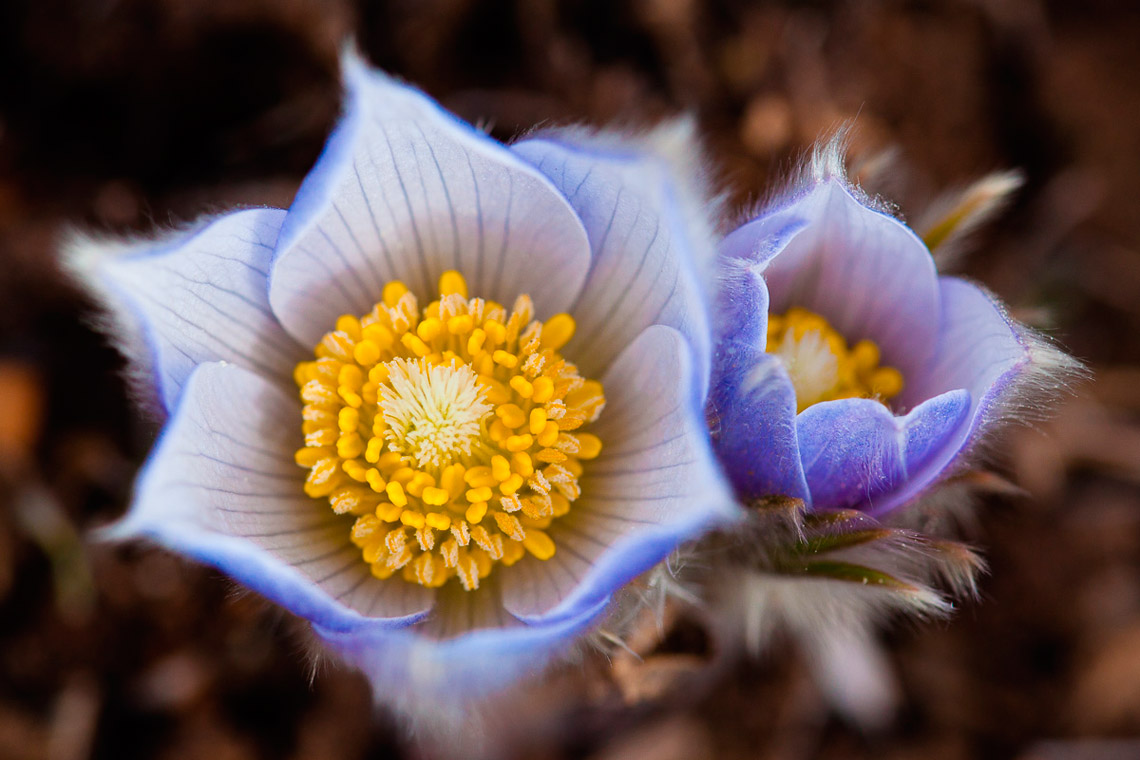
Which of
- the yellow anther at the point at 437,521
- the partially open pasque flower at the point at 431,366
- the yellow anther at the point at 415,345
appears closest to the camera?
the partially open pasque flower at the point at 431,366

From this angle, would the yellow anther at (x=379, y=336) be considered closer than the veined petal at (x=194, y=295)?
No

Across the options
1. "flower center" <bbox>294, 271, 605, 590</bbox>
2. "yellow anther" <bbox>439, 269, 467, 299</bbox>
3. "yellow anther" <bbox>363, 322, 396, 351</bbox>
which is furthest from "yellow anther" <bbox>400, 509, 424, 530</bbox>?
"yellow anther" <bbox>439, 269, 467, 299</bbox>

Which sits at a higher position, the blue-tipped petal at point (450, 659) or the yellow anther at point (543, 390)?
the yellow anther at point (543, 390)

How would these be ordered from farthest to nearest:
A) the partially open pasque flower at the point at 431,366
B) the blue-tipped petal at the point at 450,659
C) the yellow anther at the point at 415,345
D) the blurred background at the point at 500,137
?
1. the blurred background at the point at 500,137
2. the yellow anther at the point at 415,345
3. the partially open pasque flower at the point at 431,366
4. the blue-tipped petal at the point at 450,659

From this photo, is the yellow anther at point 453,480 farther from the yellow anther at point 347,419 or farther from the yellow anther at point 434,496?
the yellow anther at point 347,419

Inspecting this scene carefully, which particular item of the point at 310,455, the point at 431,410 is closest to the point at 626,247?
the point at 431,410

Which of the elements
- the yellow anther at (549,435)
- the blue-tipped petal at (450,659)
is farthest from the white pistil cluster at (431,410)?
the blue-tipped petal at (450,659)

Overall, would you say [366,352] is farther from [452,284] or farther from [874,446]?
[874,446]

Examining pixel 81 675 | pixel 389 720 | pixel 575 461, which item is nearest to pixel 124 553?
pixel 81 675
